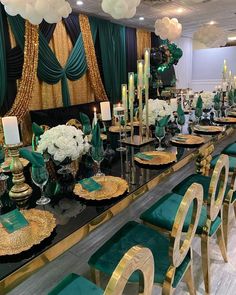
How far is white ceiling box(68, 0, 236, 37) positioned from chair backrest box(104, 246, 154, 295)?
4.35 meters

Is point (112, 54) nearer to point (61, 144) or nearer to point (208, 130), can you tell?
point (208, 130)

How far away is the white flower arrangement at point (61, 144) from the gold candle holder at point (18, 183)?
0.68 ft

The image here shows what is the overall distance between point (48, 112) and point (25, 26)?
4.48 ft

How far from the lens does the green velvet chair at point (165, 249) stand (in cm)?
100

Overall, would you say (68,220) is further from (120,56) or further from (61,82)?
(120,56)

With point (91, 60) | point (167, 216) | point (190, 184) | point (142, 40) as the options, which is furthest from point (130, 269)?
point (142, 40)

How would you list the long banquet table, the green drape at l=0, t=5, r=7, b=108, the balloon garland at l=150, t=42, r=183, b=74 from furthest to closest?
1. the balloon garland at l=150, t=42, r=183, b=74
2. the green drape at l=0, t=5, r=7, b=108
3. the long banquet table

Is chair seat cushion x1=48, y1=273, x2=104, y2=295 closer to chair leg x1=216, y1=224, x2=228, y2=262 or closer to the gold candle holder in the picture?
the gold candle holder

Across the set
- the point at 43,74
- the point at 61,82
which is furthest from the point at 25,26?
the point at 61,82

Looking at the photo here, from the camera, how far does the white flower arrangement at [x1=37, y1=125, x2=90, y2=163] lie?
135cm

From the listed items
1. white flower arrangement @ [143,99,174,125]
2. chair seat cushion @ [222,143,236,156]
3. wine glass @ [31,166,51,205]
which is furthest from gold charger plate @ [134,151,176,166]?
chair seat cushion @ [222,143,236,156]

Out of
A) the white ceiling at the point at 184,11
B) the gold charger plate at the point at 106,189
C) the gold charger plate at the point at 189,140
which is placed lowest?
the gold charger plate at the point at 106,189

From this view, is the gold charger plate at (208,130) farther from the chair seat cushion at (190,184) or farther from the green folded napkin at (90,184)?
the green folded napkin at (90,184)

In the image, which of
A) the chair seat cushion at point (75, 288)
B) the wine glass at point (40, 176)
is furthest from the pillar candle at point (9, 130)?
the chair seat cushion at point (75, 288)
